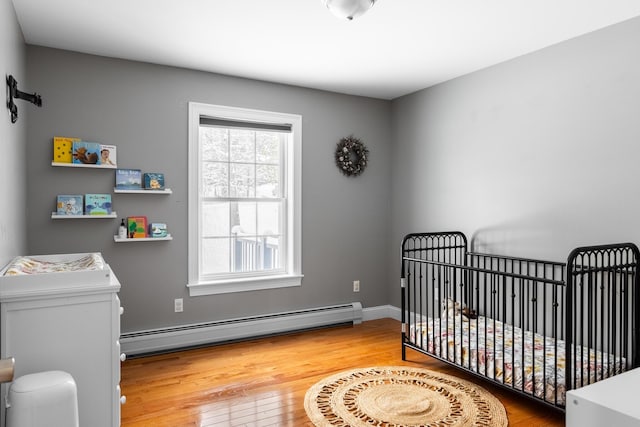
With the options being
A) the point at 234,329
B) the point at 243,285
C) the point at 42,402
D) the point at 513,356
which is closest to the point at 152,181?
the point at 243,285

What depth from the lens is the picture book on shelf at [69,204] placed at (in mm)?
3107

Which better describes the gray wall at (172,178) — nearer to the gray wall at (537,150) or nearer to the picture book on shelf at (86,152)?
the picture book on shelf at (86,152)

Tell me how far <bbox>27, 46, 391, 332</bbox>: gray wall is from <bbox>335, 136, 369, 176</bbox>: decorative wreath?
0.25ft

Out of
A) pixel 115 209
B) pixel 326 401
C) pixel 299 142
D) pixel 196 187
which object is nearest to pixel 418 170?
pixel 299 142

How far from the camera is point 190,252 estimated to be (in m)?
3.60

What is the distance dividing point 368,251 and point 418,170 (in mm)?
984

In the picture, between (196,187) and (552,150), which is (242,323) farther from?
(552,150)

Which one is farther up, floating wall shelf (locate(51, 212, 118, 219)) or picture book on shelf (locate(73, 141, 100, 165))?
picture book on shelf (locate(73, 141, 100, 165))

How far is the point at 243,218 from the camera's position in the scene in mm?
3943

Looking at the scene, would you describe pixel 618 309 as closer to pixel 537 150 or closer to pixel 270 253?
pixel 537 150

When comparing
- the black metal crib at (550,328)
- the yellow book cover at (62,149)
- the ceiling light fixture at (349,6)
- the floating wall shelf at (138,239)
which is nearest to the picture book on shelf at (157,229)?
the floating wall shelf at (138,239)

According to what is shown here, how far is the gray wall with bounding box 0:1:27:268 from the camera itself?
214cm

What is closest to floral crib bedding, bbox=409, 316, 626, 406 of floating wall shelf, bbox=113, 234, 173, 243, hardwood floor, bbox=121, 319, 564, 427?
hardwood floor, bbox=121, 319, 564, 427

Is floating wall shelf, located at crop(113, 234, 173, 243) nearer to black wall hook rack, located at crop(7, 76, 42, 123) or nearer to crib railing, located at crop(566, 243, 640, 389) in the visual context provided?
black wall hook rack, located at crop(7, 76, 42, 123)
